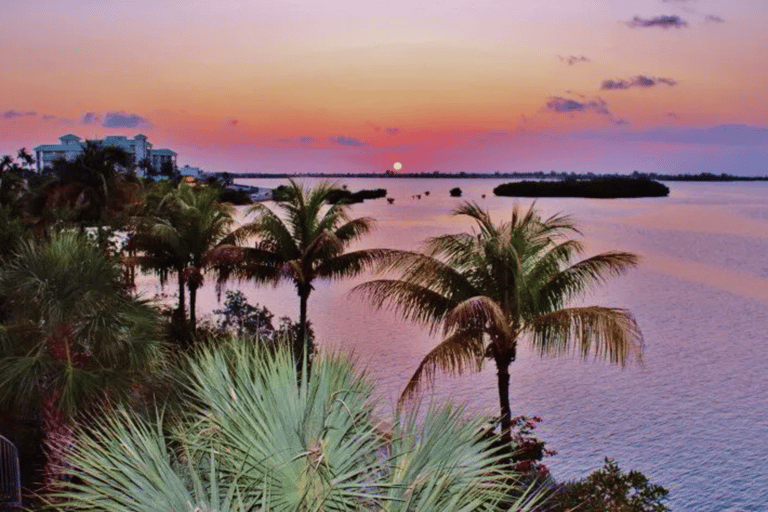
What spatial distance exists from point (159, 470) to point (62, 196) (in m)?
34.8

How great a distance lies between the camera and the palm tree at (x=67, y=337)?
39.9ft

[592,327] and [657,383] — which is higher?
[592,327]

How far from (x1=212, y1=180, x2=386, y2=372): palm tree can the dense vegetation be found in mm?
69

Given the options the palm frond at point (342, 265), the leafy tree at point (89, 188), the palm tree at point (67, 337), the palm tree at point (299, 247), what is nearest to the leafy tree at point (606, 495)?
the palm tree at point (67, 337)

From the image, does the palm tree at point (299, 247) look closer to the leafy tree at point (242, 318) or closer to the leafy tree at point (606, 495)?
the leafy tree at point (242, 318)

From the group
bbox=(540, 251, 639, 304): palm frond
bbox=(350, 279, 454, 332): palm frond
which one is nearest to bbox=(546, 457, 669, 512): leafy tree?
bbox=(540, 251, 639, 304): palm frond

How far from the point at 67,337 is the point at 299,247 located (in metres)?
15.1

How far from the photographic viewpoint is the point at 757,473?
25.5m

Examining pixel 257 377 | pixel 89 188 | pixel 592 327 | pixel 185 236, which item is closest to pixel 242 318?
pixel 185 236

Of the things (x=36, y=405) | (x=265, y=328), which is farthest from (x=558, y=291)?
(x=265, y=328)

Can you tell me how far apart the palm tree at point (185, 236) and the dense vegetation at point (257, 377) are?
79mm

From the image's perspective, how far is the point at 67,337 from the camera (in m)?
12.5

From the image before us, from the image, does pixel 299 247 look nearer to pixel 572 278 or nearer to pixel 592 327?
pixel 572 278

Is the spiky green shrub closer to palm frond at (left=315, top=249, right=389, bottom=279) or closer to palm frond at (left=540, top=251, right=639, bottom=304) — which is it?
palm frond at (left=540, top=251, right=639, bottom=304)
